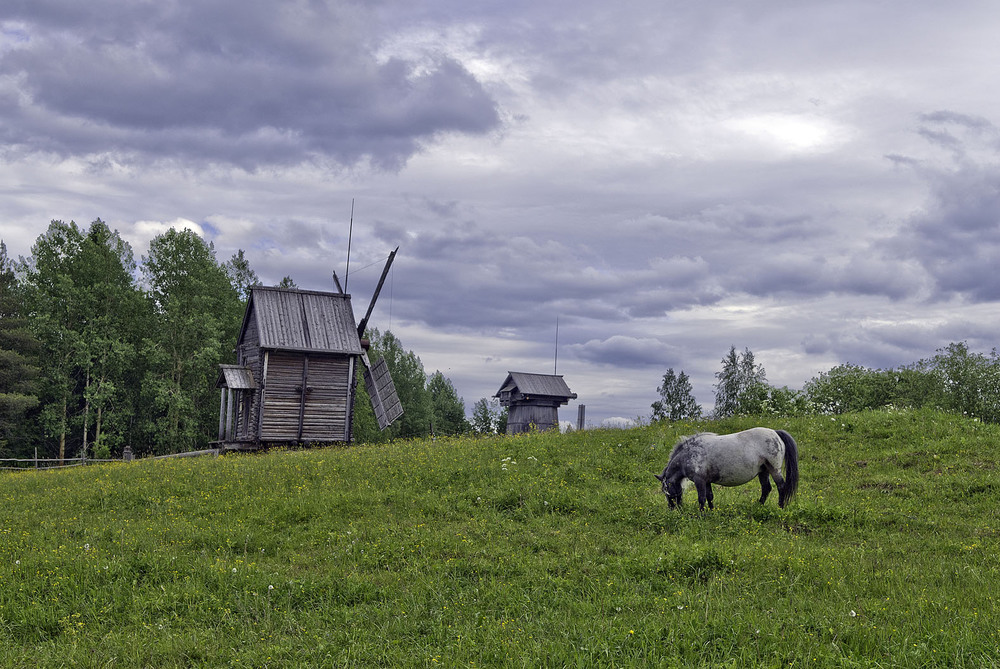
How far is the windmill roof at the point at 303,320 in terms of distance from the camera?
37625 millimetres

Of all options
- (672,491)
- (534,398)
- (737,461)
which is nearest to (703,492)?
(672,491)

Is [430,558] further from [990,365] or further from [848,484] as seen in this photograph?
[990,365]

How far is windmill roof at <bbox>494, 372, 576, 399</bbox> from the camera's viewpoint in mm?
60656

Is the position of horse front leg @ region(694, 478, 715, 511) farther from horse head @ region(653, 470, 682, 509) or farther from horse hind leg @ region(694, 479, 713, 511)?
horse head @ region(653, 470, 682, 509)

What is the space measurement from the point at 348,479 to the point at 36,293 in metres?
45.4

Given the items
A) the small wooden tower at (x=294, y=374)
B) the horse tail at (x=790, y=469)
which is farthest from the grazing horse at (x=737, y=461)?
the small wooden tower at (x=294, y=374)

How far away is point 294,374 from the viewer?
38188 mm

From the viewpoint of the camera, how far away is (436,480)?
60.5ft

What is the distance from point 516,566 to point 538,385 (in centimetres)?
5007

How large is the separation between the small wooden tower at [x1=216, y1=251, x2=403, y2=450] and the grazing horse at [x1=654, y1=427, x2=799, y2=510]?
84.7ft

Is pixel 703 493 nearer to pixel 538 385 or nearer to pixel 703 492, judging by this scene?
pixel 703 492

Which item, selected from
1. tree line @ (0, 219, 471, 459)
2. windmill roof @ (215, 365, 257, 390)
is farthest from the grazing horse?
tree line @ (0, 219, 471, 459)

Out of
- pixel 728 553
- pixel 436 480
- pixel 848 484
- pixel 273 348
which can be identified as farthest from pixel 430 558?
pixel 273 348

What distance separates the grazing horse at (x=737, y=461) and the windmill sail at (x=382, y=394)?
2629 cm
